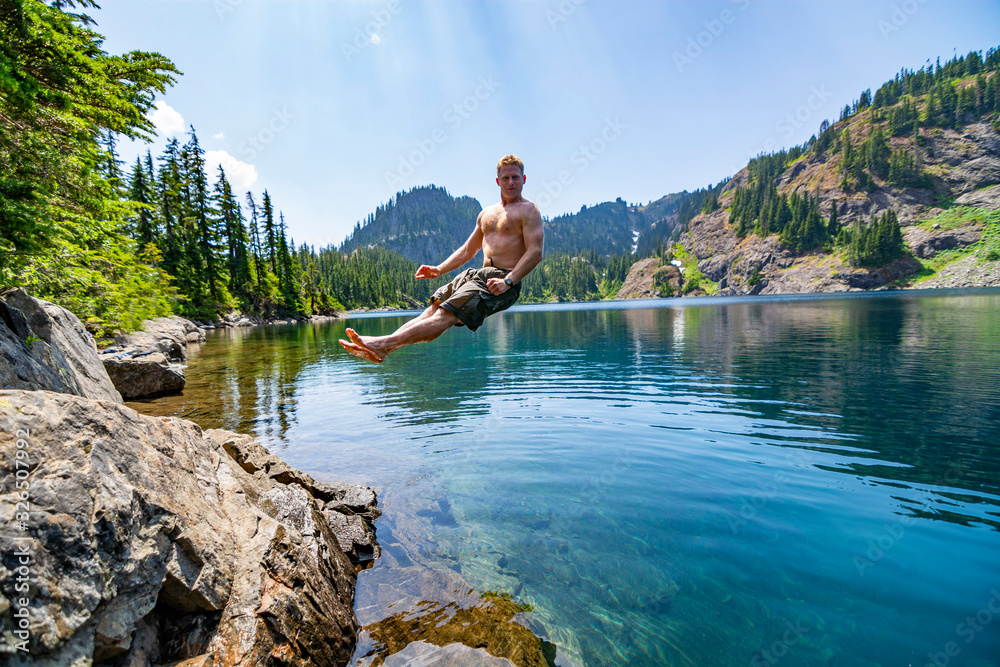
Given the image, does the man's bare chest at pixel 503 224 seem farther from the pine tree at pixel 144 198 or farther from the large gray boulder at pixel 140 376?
the pine tree at pixel 144 198

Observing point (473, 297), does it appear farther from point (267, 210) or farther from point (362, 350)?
point (267, 210)

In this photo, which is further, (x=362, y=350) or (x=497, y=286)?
(x=497, y=286)

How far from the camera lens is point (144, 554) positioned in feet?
10.1

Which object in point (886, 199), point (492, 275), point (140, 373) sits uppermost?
point (886, 199)

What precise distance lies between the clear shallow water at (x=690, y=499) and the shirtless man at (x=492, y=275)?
3.27m

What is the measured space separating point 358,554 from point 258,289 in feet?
248

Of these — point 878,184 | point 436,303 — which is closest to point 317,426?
point 436,303

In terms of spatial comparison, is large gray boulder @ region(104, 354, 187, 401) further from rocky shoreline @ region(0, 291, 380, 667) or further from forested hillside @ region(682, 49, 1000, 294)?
forested hillside @ region(682, 49, 1000, 294)

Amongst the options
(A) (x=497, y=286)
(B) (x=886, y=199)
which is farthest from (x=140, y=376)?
(B) (x=886, y=199)

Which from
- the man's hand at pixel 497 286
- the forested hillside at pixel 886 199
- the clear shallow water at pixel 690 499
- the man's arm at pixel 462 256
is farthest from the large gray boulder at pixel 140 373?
the forested hillside at pixel 886 199

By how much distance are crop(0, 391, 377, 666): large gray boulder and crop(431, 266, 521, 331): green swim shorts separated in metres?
3.22

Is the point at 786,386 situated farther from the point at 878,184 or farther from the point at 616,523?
the point at 878,184

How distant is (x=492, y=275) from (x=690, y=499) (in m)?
5.73

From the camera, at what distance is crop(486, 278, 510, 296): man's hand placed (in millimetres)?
5766
